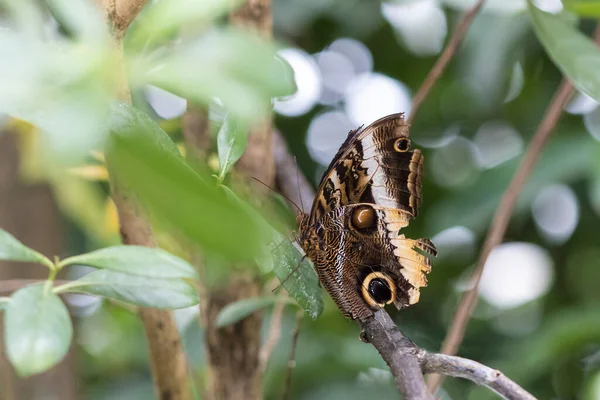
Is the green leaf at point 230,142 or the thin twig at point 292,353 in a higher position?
the green leaf at point 230,142

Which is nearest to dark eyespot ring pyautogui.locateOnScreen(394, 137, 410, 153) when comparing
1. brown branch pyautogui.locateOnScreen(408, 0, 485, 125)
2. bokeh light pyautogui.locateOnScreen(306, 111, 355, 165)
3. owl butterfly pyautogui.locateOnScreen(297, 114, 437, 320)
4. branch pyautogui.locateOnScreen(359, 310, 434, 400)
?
owl butterfly pyautogui.locateOnScreen(297, 114, 437, 320)

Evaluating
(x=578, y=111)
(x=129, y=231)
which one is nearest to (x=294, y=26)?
(x=578, y=111)

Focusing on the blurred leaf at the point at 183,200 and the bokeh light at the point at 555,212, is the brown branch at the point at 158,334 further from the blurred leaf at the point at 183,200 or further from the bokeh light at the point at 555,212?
the bokeh light at the point at 555,212

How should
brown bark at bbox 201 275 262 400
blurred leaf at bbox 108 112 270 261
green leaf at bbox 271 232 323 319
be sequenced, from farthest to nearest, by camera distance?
brown bark at bbox 201 275 262 400
green leaf at bbox 271 232 323 319
blurred leaf at bbox 108 112 270 261

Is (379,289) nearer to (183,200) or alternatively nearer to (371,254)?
(371,254)

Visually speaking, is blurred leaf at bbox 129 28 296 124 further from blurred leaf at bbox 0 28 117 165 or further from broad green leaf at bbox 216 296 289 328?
broad green leaf at bbox 216 296 289 328

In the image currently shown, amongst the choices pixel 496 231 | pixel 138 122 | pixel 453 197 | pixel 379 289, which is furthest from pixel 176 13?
pixel 453 197

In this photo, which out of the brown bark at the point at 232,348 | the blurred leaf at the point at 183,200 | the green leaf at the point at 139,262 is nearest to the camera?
the blurred leaf at the point at 183,200

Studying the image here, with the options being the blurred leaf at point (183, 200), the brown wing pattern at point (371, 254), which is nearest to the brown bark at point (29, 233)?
the brown wing pattern at point (371, 254)
